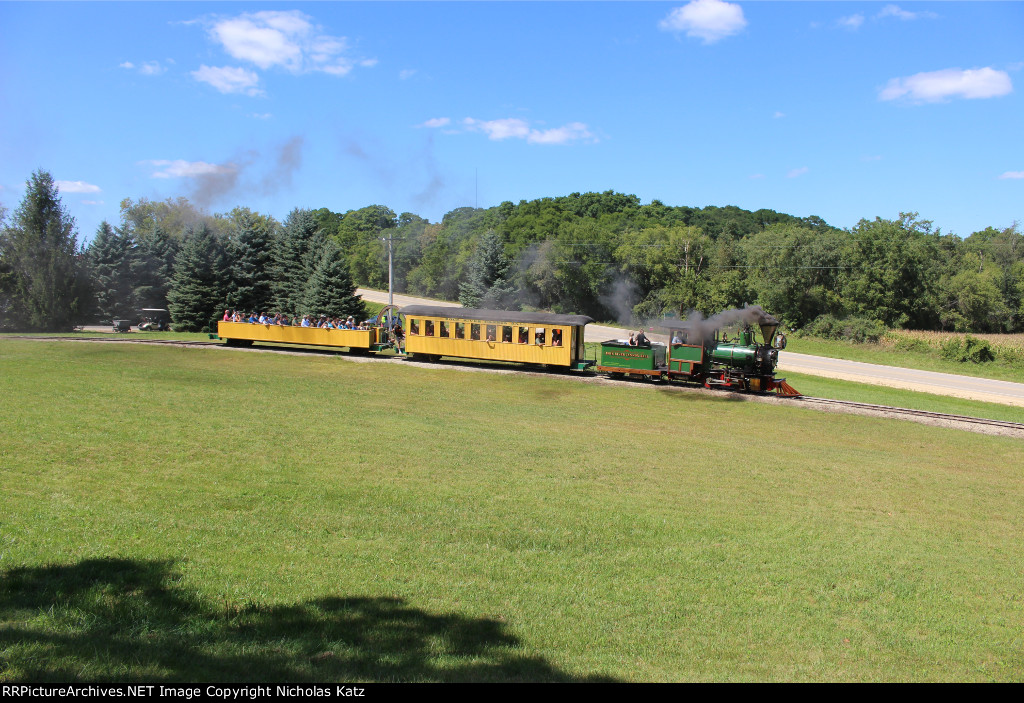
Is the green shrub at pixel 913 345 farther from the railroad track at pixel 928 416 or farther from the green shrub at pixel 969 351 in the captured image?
the railroad track at pixel 928 416

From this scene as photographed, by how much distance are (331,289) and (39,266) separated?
19572 millimetres

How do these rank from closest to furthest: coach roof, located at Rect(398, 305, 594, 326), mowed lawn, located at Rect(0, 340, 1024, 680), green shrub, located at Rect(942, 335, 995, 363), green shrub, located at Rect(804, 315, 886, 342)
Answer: mowed lawn, located at Rect(0, 340, 1024, 680) < coach roof, located at Rect(398, 305, 594, 326) < green shrub, located at Rect(942, 335, 995, 363) < green shrub, located at Rect(804, 315, 886, 342)

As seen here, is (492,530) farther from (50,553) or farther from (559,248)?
(559,248)

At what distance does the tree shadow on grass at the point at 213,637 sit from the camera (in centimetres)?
476

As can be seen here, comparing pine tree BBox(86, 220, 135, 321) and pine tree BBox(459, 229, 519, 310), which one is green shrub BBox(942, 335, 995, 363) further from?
pine tree BBox(86, 220, 135, 321)

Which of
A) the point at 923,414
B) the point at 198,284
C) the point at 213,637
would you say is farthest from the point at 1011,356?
the point at 198,284

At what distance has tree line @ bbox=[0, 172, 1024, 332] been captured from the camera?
4550cm

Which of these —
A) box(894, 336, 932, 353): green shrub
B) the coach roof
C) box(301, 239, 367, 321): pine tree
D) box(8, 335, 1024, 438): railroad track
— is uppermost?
box(301, 239, 367, 321): pine tree

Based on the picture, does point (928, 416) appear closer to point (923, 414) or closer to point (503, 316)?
point (923, 414)

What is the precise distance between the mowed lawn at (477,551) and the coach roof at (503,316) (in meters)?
11.6

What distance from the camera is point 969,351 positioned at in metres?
43.3

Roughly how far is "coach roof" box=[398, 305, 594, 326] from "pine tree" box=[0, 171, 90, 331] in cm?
2887

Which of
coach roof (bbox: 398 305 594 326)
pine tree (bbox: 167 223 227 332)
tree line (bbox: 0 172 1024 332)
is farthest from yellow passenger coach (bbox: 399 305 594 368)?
pine tree (bbox: 167 223 227 332)

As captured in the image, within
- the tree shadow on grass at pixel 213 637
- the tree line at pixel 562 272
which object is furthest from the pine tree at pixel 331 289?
the tree shadow on grass at pixel 213 637
